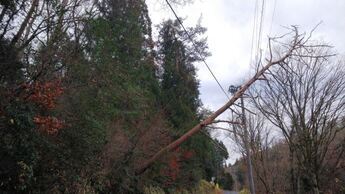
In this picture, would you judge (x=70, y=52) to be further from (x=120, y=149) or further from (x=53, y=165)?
(x=120, y=149)

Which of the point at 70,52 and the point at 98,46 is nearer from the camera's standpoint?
the point at 70,52

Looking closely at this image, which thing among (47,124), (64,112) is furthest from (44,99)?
(64,112)

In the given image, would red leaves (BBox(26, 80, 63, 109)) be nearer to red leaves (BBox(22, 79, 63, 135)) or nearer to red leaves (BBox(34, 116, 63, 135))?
red leaves (BBox(22, 79, 63, 135))

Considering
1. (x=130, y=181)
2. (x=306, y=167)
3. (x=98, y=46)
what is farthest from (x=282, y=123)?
(x=98, y=46)

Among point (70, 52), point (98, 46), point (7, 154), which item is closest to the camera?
point (7, 154)

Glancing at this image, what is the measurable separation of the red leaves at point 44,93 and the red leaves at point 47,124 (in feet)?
1.42

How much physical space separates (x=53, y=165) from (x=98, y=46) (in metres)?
5.78

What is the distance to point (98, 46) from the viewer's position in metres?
17.6

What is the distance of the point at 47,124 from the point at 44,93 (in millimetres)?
902

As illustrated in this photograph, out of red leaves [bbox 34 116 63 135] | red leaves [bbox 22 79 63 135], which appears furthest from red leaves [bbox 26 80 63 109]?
red leaves [bbox 34 116 63 135]

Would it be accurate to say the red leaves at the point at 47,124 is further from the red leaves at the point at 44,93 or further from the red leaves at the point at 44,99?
the red leaves at the point at 44,93

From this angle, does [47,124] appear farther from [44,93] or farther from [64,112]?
[64,112]

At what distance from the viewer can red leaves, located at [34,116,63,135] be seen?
12509 millimetres

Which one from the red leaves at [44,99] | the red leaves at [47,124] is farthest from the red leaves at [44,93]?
the red leaves at [47,124]
